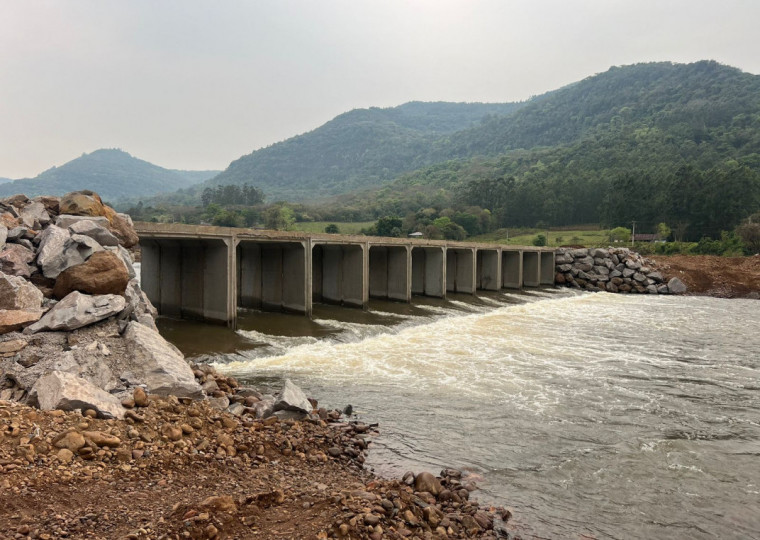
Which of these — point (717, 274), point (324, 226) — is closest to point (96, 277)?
point (717, 274)

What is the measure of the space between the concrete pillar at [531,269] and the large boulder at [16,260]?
145 ft

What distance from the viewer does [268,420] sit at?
8.59 m

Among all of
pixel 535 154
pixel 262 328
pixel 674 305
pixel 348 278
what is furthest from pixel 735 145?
pixel 262 328

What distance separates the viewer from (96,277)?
11.3m

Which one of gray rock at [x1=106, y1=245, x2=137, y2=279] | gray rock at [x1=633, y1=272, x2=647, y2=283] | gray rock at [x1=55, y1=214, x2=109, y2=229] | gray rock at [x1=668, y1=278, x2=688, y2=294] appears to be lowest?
gray rock at [x1=668, y1=278, x2=688, y2=294]

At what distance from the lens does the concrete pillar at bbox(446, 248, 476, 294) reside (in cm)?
3934

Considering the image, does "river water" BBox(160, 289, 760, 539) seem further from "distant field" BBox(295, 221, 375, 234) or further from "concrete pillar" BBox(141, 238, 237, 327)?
"distant field" BBox(295, 221, 375, 234)

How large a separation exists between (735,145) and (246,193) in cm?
14341

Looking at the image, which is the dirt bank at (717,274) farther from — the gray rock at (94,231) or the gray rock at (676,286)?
the gray rock at (94,231)

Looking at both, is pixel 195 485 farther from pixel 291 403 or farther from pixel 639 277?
pixel 639 277

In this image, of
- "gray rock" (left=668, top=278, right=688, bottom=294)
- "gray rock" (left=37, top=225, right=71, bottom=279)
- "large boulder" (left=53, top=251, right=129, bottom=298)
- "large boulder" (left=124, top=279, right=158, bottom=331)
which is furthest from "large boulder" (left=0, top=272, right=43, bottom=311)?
"gray rock" (left=668, top=278, right=688, bottom=294)

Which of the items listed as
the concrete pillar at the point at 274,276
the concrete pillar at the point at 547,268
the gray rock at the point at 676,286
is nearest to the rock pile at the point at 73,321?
the concrete pillar at the point at 274,276

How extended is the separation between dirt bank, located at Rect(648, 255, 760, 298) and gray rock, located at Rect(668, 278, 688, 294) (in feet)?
1.76

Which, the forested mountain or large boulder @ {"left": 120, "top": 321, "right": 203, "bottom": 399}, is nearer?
large boulder @ {"left": 120, "top": 321, "right": 203, "bottom": 399}
